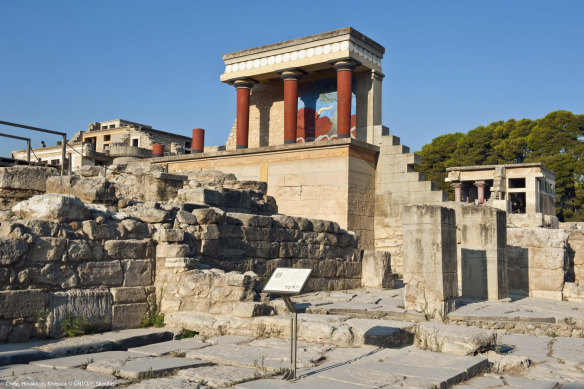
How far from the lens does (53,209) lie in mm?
6668

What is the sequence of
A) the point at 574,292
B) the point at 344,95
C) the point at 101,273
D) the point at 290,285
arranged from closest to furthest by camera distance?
the point at 290,285 < the point at 101,273 < the point at 574,292 < the point at 344,95

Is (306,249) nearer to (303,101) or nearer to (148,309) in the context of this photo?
(148,309)

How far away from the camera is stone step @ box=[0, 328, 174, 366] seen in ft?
16.3

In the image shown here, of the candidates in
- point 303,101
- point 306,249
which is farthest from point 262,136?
point 306,249

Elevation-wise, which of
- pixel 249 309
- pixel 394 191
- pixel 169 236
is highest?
pixel 394 191

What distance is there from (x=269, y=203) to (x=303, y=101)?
7.98 metres

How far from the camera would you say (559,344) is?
6438 mm

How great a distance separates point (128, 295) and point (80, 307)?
73 cm

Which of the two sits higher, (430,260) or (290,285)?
(430,260)

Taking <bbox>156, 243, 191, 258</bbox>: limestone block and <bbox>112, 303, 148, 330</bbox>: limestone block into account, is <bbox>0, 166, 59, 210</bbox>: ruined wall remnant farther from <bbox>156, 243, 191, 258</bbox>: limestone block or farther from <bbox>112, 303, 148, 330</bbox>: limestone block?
<bbox>112, 303, 148, 330</bbox>: limestone block

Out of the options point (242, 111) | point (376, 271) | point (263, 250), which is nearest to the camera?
point (263, 250)

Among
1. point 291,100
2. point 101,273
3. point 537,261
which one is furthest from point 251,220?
point 291,100

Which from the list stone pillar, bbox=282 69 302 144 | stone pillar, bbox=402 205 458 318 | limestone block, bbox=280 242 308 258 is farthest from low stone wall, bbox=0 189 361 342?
stone pillar, bbox=282 69 302 144

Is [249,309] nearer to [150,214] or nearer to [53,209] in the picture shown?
[150,214]
